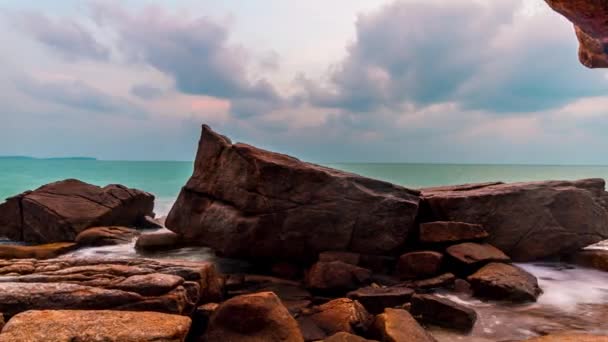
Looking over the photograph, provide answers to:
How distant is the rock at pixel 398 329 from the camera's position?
5.77 meters

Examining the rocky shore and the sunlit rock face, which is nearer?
the rocky shore

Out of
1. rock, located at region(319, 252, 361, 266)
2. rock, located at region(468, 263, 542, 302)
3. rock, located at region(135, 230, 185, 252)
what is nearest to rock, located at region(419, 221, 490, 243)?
rock, located at region(468, 263, 542, 302)

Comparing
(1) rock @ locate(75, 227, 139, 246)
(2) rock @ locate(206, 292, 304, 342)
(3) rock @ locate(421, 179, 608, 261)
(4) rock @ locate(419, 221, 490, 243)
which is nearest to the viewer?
(2) rock @ locate(206, 292, 304, 342)

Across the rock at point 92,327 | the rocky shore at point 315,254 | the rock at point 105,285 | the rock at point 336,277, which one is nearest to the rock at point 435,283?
the rocky shore at point 315,254

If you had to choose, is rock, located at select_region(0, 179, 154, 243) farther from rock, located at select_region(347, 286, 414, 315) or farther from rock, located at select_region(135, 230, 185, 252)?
rock, located at select_region(347, 286, 414, 315)

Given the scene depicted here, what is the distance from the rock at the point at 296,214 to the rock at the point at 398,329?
4.38 meters

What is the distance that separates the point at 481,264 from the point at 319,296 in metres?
4.23

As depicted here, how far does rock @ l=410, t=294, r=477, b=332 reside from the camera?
23.0ft

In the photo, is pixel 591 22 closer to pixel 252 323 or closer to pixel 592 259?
pixel 592 259

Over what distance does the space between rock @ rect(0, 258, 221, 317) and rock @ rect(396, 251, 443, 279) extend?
495cm

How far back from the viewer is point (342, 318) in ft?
22.0

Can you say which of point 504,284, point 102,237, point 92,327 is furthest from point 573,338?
point 102,237

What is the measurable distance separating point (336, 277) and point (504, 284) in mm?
3593

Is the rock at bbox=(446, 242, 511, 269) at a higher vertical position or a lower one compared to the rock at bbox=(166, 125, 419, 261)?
lower
